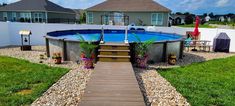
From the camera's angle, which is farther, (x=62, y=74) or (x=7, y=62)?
(x=7, y=62)

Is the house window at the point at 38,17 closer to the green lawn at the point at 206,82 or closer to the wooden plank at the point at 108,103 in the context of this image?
the green lawn at the point at 206,82

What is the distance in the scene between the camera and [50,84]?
602cm

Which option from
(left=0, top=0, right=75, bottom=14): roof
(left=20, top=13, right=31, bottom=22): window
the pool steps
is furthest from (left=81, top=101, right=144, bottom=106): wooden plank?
(left=20, top=13, right=31, bottom=22): window

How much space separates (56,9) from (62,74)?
29960 mm

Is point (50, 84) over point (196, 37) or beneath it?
beneath

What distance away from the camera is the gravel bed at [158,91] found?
16.1 feet

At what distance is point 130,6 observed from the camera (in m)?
28.7

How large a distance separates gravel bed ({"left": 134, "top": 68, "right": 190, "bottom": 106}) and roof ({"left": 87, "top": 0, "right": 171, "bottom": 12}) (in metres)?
21.0

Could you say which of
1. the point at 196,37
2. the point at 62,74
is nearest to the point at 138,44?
the point at 62,74

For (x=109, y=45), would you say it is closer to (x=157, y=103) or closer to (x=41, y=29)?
(x=157, y=103)

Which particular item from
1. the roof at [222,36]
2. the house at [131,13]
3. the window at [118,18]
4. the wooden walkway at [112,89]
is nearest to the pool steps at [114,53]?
the wooden walkway at [112,89]

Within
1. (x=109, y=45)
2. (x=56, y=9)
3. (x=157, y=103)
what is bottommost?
(x=157, y=103)

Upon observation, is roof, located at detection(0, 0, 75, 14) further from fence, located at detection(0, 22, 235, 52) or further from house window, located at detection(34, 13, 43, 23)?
fence, located at detection(0, 22, 235, 52)

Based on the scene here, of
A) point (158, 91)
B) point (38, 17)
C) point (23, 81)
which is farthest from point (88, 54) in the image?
point (38, 17)
